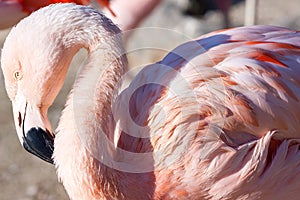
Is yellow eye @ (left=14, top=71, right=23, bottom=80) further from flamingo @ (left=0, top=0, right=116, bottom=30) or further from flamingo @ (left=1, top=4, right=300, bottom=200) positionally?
flamingo @ (left=0, top=0, right=116, bottom=30)

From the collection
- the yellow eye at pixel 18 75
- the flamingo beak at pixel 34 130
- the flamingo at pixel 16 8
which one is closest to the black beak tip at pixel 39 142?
the flamingo beak at pixel 34 130

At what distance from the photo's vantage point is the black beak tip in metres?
2.54

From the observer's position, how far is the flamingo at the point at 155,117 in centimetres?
251

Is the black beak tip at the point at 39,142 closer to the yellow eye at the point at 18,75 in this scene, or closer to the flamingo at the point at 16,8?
the yellow eye at the point at 18,75

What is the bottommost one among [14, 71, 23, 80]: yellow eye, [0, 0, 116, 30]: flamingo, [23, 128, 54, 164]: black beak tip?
[23, 128, 54, 164]: black beak tip

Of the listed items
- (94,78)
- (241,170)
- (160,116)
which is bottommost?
(241,170)

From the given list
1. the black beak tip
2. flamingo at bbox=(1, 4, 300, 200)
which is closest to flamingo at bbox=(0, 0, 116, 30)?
flamingo at bbox=(1, 4, 300, 200)

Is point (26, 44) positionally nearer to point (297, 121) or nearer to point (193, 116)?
point (193, 116)

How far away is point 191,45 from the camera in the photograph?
9.26 feet

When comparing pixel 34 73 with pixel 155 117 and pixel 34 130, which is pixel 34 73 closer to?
pixel 34 130

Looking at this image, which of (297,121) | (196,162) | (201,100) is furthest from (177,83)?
(297,121)

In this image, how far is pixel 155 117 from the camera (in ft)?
8.64

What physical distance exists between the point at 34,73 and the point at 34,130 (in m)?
0.20

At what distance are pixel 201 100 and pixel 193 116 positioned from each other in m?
0.07
